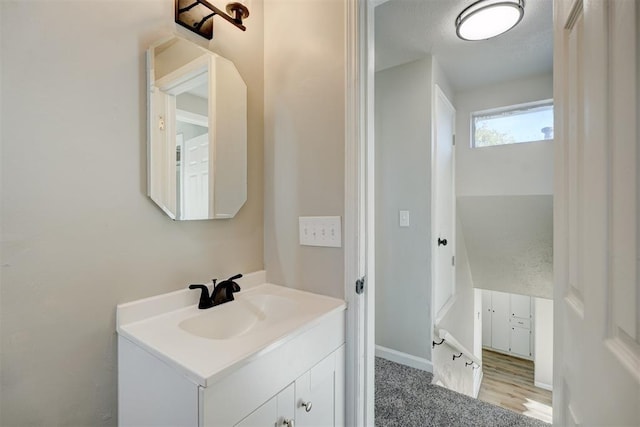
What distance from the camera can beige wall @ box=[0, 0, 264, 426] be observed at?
75 centimetres

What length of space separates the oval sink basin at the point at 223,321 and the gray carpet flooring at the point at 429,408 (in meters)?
1.17

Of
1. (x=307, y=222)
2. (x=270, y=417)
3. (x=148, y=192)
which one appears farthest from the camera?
(x=307, y=222)

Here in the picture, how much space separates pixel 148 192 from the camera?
1.00 meters

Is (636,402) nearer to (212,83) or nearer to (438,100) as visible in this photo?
(212,83)

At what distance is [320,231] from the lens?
126 cm

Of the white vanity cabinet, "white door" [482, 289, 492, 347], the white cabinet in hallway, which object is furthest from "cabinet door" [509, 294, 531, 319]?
the white vanity cabinet

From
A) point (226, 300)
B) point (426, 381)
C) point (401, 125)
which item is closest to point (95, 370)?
point (226, 300)

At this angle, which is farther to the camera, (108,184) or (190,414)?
(108,184)

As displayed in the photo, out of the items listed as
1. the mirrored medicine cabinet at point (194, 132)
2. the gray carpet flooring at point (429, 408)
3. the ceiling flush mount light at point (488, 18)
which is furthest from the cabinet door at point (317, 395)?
A: the ceiling flush mount light at point (488, 18)

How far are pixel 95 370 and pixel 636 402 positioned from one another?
1265 millimetres

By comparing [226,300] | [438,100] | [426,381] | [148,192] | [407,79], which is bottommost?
[426,381]

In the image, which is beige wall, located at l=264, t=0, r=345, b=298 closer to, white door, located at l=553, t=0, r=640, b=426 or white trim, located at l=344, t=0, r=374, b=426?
white trim, located at l=344, t=0, r=374, b=426

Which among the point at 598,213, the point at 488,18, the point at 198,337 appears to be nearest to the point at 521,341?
the point at 488,18

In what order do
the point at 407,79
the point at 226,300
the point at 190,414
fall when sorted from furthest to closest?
the point at 407,79 → the point at 226,300 → the point at 190,414
